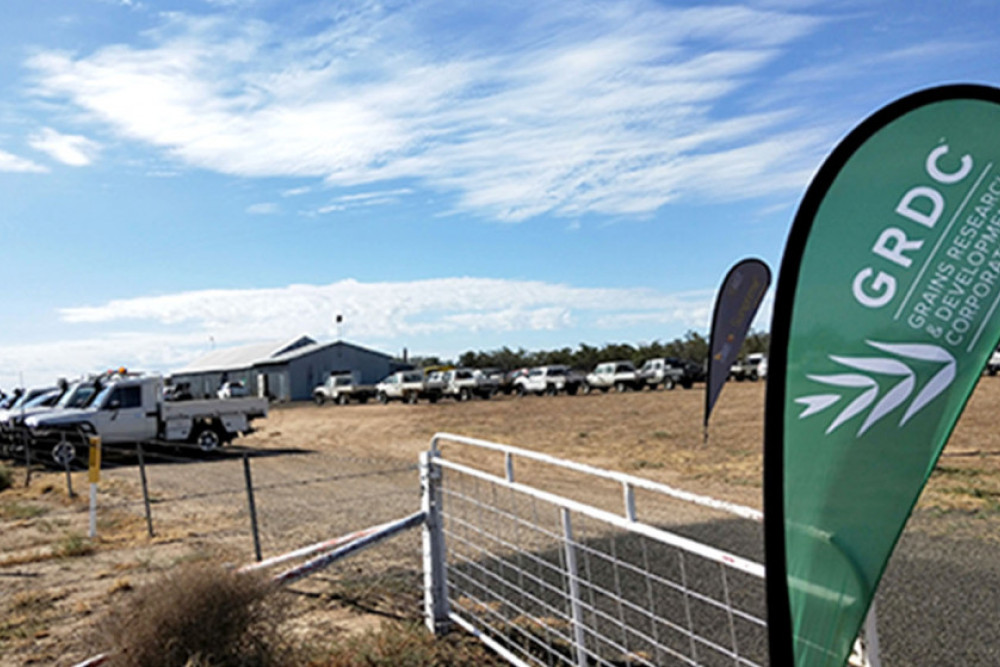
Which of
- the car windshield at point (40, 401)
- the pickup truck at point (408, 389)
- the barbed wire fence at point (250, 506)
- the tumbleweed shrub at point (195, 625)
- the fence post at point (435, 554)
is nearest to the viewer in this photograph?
the tumbleweed shrub at point (195, 625)

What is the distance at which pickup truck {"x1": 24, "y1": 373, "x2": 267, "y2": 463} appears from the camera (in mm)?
22688

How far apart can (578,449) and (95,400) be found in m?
12.0

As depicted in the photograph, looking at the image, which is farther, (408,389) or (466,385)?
(466,385)

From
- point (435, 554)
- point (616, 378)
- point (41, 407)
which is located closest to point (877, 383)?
point (435, 554)

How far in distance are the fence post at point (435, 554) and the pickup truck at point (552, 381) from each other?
47891 millimetres

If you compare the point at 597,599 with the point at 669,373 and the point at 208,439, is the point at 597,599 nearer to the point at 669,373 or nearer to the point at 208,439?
the point at 208,439

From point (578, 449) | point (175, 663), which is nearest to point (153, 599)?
point (175, 663)

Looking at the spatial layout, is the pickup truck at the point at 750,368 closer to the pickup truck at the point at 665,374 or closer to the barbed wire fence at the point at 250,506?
the pickup truck at the point at 665,374

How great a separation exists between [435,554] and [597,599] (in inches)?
58.4

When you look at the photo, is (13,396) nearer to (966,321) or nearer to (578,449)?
(578,449)

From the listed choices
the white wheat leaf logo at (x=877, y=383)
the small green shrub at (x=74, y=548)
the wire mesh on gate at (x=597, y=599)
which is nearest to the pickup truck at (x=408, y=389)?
the small green shrub at (x=74, y=548)

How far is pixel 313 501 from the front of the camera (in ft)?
46.7

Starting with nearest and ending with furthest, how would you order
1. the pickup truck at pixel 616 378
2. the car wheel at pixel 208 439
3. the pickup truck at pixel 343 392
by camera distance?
the car wheel at pixel 208 439, the pickup truck at pixel 616 378, the pickup truck at pixel 343 392

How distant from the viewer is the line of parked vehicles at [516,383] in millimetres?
A: 52250
